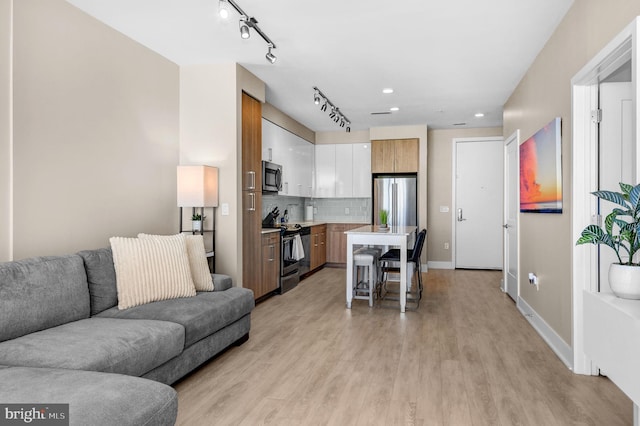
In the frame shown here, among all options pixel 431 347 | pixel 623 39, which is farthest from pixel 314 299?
pixel 623 39

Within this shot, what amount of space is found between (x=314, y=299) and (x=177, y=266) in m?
2.45

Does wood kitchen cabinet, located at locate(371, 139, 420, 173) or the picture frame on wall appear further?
wood kitchen cabinet, located at locate(371, 139, 420, 173)

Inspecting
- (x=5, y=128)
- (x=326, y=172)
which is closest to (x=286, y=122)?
(x=326, y=172)

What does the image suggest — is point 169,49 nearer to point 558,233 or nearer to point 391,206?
point 558,233

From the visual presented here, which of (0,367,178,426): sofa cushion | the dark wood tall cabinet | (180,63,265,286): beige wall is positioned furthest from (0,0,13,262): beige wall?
the dark wood tall cabinet

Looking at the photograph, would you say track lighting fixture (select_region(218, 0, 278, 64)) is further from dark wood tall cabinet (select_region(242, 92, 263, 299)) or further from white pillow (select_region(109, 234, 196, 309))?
white pillow (select_region(109, 234, 196, 309))

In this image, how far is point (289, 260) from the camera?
590 centimetres

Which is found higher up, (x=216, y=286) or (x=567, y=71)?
(x=567, y=71)

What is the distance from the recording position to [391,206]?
7445 millimetres

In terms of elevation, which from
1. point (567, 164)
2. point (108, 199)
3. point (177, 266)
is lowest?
point (177, 266)

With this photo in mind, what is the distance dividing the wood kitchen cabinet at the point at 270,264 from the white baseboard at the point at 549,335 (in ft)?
9.66

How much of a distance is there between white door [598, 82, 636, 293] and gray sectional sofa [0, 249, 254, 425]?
8.77 ft

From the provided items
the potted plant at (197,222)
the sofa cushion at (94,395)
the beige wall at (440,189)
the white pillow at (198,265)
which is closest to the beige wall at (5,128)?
the white pillow at (198,265)

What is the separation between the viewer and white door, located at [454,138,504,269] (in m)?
7.46
